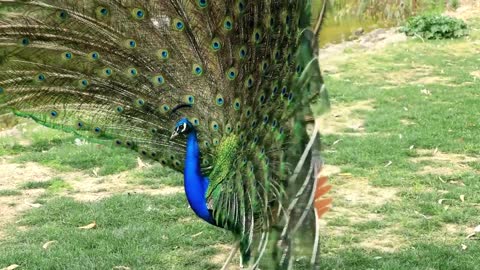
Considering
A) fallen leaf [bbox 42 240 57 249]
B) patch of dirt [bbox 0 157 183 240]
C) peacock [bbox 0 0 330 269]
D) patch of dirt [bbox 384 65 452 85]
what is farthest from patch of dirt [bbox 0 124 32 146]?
patch of dirt [bbox 384 65 452 85]

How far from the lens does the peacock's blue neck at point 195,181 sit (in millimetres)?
3539

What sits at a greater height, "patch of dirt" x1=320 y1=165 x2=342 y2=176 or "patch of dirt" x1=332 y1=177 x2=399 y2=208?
"patch of dirt" x1=320 y1=165 x2=342 y2=176

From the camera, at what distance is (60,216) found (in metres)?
5.36

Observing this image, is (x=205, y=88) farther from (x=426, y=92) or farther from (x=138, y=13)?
(x=426, y=92)

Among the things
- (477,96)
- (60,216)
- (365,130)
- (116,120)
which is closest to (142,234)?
(60,216)

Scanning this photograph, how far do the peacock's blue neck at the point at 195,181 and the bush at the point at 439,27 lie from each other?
999 centimetres

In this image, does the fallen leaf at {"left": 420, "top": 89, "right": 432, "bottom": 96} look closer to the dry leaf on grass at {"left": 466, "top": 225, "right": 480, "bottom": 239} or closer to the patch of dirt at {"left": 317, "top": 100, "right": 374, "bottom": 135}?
the patch of dirt at {"left": 317, "top": 100, "right": 374, "bottom": 135}

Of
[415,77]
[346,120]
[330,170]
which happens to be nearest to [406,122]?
[346,120]

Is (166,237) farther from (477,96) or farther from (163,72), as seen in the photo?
(477,96)

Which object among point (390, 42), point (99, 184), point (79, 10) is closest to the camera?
point (79, 10)

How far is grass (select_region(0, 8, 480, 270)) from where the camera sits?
14.7 feet

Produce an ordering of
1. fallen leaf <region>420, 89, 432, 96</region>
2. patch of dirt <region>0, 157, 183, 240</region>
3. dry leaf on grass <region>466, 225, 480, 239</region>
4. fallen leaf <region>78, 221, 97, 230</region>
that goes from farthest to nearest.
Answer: fallen leaf <region>420, 89, 432, 96</region> < patch of dirt <region>0, 157, 183, 240</region> < fallen leaf <region>78, 221, 97, 230</region> < dry leaf on grass <region>466, 225, 480, 239</region>

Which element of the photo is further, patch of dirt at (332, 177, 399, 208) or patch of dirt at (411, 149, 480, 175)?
patch of dirt at (411, 149, 480, 175)

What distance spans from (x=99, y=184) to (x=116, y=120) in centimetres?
239
